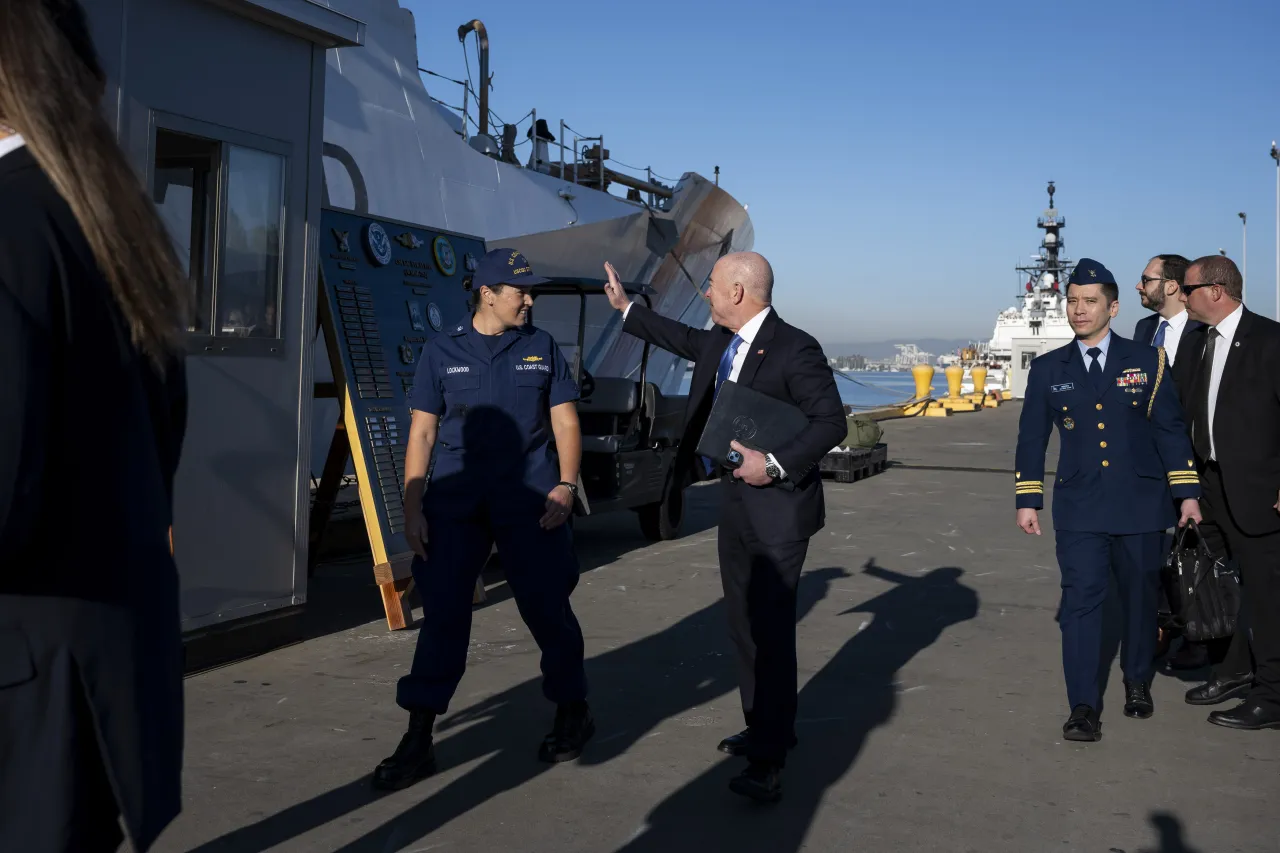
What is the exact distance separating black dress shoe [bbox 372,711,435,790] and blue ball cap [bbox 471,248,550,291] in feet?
4.99

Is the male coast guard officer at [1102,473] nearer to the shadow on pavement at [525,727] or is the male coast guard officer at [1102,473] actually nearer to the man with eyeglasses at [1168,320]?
the man with eyeglasses at [1168,320]

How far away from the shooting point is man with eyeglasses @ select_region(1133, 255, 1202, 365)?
588 centimetres

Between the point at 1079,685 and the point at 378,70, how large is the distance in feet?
34.1

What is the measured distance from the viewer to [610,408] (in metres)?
9.30

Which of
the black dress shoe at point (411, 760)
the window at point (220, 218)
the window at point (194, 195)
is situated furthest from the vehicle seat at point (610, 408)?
the black dress shoe at point (411, 760)

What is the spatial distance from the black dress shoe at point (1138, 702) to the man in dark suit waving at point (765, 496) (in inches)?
65.8

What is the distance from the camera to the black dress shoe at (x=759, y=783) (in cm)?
383

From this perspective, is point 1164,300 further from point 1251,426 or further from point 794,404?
point 794,404

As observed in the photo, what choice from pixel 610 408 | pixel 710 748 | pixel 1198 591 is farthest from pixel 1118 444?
pixel 610 408

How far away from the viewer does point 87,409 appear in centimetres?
147

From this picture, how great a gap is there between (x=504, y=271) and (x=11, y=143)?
9.45 feet

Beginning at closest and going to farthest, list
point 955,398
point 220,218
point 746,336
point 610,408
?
point 746,336, point 220,218, point 610,408, point 955,398

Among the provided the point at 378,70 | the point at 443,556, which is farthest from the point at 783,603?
the point at 378,70

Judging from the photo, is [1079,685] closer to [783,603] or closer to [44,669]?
[783,603]
